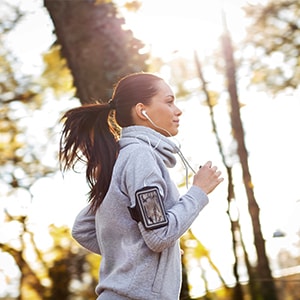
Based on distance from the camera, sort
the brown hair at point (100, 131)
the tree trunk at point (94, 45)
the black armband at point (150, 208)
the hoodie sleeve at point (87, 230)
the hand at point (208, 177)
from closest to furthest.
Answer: the black armband at point (150, 208)
the hand at point (208, 177)
the brown hair at point (100, 131)
the hoodie sleeve at point (87, 230)
the tree trunk at point (94, 45)

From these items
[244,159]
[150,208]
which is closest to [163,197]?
[150,208]

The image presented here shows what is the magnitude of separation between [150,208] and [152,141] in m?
0.39

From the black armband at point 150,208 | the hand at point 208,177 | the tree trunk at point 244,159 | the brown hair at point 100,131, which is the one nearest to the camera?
the black armband at point 150,208

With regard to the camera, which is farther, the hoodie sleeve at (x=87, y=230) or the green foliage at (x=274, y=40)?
the green foliage at (x=274, y=40)

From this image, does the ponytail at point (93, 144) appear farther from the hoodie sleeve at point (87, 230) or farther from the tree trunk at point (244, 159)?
the tree trunk at point (244, 159)

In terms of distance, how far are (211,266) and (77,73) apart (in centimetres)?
1622

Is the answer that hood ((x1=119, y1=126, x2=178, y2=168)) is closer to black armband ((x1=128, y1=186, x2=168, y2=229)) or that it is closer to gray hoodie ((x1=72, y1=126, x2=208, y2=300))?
gray hoodie ((x1=72, y1=126, x2=208, y2=300))

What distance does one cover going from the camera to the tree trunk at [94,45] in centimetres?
671

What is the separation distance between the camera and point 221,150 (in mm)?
15438

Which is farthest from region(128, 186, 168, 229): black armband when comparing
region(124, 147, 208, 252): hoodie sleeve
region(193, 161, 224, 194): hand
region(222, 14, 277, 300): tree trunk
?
region(222, 14, 277, 300): tree trunk

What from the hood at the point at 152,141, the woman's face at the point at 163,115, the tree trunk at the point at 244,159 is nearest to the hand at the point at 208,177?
the hood at the point at 152,141

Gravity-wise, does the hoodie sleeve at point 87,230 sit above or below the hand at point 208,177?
below

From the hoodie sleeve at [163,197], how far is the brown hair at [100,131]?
18 centimetres

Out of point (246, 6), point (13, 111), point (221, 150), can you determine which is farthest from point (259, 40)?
point (13, 111)
